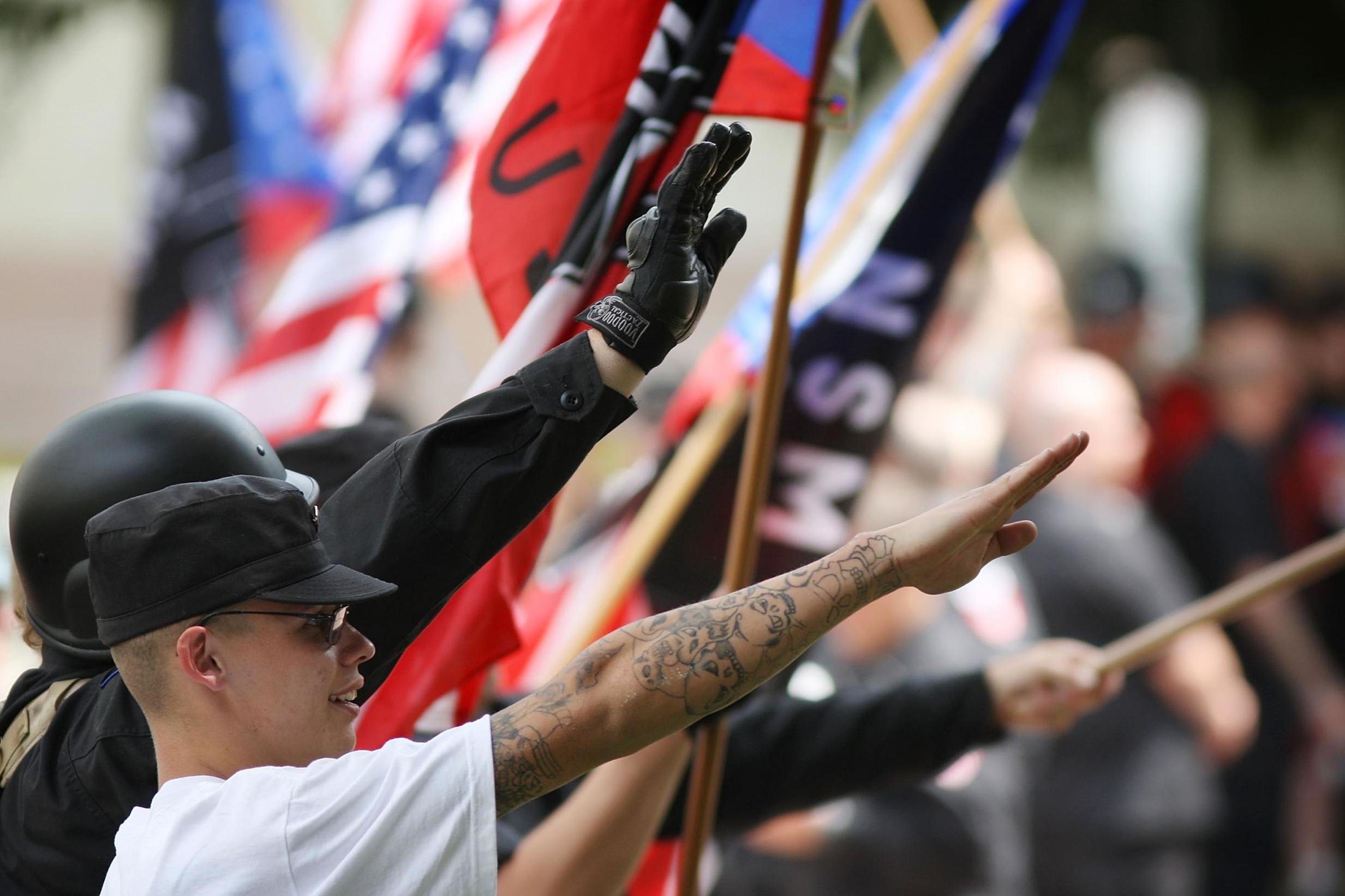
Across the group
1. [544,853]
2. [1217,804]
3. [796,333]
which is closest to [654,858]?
[544,853]

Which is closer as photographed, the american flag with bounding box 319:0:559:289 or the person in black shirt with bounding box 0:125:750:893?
the person in black shirt with bounding box 0:125:750:893

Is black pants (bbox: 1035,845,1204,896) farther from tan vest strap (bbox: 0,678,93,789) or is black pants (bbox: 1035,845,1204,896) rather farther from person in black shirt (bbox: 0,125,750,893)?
tan vest strap (bbox: 0,678,93,789)

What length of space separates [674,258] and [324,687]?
74 cm

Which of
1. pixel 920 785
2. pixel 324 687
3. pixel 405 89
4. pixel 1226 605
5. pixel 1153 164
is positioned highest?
pixel 405 89

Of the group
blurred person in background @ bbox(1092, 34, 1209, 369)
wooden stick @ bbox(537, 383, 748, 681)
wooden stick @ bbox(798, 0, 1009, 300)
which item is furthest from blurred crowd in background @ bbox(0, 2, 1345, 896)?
blurred person in background @ bbox(1092, 34, 1209, 369)

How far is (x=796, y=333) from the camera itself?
438 cm

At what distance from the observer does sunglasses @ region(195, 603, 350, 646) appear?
2.02m

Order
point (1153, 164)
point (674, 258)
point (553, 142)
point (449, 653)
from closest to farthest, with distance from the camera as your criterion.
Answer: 1. point (674, 258)
2. point (449, 653)
3. point (553, 142)
4. point (1153, 164)

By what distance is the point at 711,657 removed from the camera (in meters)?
1.97

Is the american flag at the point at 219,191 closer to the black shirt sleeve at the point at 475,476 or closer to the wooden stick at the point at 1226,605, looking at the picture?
the wooden stick at the point at 1226,605

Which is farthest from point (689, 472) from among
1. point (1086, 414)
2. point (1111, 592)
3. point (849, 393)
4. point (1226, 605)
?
point (1086, 414)

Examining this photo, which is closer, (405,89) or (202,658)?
(202,658)

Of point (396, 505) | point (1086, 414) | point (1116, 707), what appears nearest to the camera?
point (396, 505)

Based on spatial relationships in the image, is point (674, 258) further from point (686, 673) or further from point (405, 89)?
point (405, 89)
